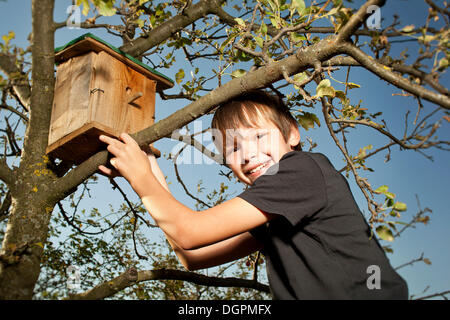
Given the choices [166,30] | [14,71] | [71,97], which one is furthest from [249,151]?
[14,71]

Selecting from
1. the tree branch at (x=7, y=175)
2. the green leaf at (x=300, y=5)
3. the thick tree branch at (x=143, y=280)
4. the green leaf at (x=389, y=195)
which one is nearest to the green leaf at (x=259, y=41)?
the green leaf at (x=300, y=5)

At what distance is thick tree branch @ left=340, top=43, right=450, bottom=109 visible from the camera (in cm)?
126

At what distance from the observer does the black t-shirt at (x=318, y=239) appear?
1547 mm

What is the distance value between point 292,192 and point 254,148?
471 millimetres

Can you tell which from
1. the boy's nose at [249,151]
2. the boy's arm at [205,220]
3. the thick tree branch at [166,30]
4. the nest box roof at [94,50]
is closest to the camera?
the boy's arm at [205,220]

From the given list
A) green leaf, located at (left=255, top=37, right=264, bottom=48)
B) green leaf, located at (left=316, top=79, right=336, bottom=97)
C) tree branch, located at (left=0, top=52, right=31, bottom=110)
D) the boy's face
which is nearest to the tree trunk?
tree branch, located at (left=0, top=52, right=31, bottom=110)

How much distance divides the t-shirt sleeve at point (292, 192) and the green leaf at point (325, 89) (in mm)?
312

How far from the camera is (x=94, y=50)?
2859mm

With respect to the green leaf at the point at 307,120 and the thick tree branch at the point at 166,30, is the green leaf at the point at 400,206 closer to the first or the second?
the green leaf at the point at 307,120

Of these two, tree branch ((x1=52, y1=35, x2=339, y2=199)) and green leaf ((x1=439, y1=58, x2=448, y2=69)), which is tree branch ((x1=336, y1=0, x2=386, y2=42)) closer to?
tree branch ((x1=52, y1=35, x2=339, y2=199))

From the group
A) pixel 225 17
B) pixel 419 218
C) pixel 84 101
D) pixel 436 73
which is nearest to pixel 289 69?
pixel 436 73

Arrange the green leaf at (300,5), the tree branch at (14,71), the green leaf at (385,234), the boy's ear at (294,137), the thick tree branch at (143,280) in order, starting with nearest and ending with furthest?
the green leaf at (385,234) < the green leaf at (300,5) < the boy's ear at (294,137) < the thick tree branch at (143,280) < the tree branch at (14,71)

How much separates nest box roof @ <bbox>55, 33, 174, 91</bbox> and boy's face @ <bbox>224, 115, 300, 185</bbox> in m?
1.28
